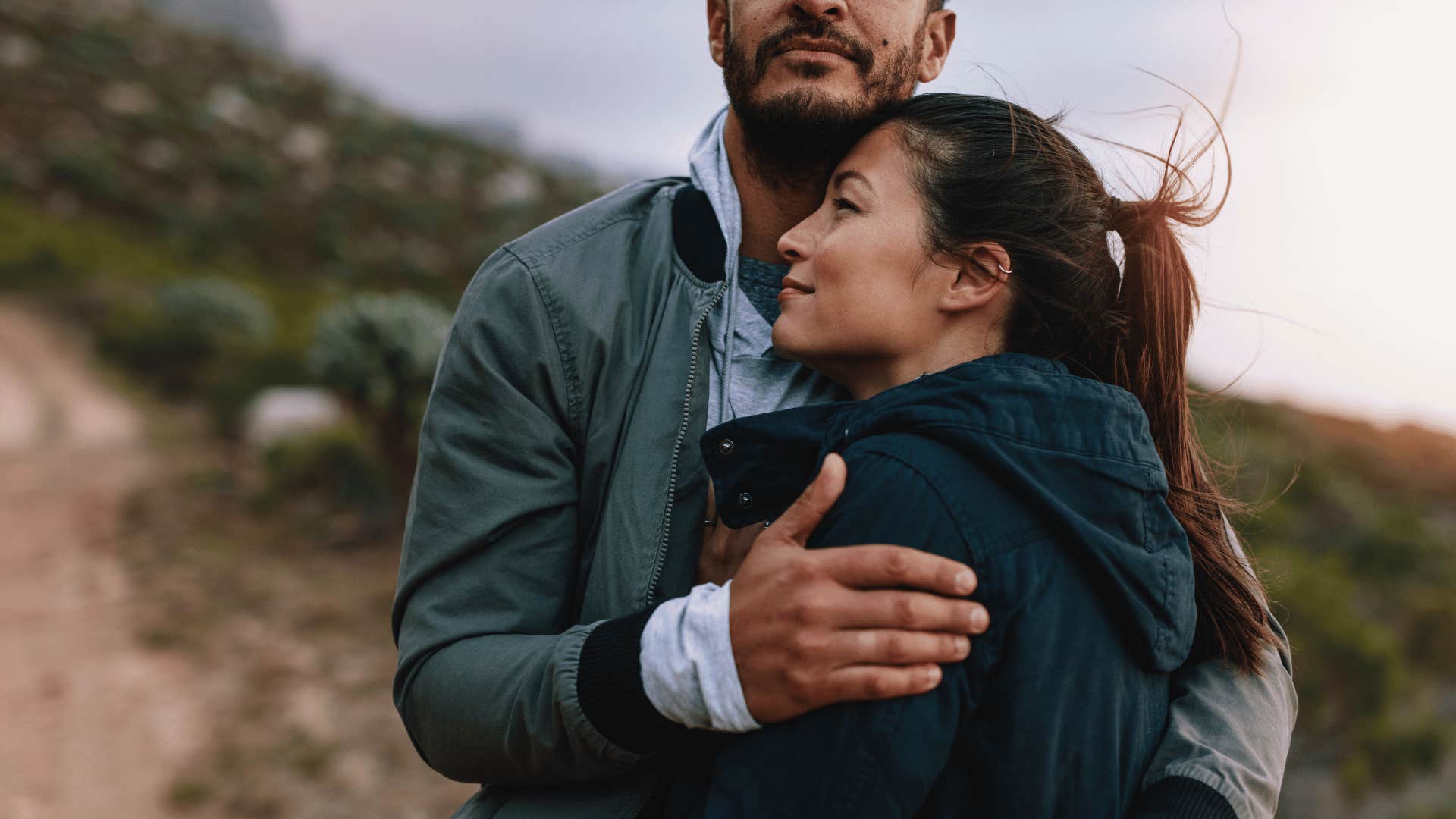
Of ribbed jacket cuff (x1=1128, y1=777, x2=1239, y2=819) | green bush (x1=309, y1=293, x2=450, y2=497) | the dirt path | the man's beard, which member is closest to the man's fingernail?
ribbed jacket cuff (x1=1128, y1=777, x2=1239, y2=819)

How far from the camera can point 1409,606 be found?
705 cm

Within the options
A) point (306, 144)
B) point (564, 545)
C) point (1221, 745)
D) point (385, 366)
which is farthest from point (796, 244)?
point (306, 144)

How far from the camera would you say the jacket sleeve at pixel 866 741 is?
1.24 meters

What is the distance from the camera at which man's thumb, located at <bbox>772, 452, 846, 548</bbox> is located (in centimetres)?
136

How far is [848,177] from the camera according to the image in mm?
1854

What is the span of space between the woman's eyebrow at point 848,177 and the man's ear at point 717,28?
21.5 inches

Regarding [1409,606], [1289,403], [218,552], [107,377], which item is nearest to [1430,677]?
[1409,606]

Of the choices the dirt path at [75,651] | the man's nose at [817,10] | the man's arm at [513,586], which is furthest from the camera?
the dirt path at [75,651]

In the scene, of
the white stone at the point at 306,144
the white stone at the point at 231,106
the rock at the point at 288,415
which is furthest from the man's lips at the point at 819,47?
the white stone at the point at 231,106

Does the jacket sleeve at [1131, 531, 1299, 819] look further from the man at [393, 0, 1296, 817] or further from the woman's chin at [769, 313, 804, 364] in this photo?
the woman's chin at [769, 313, 804, 364]

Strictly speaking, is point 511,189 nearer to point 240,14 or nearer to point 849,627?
point 849,627

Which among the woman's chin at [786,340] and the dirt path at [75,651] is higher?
the woman's chin at [786,340]

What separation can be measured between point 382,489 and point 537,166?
77.0 feet

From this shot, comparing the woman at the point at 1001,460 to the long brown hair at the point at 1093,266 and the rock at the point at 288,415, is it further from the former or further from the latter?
the rock at the point at 288,415
